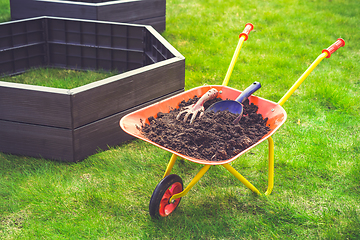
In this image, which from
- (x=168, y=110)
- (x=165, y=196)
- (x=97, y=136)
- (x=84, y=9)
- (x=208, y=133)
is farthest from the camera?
(x=84, y=9)

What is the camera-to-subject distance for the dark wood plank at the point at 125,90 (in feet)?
9.71

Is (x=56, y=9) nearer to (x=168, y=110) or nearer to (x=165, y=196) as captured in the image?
(x=168, y=110)

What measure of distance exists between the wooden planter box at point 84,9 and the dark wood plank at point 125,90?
2.28 m

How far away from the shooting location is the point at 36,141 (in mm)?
3080

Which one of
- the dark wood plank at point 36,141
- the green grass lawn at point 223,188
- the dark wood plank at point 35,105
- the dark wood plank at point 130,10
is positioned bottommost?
the green grass lawn at point 223,188

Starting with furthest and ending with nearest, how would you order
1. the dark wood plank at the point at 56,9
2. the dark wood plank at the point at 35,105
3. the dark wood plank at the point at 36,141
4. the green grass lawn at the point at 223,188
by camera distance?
the dark wood plank at the point at 56,9
the dark wood plank at the point at 36,141
the dark wood plank at the point at 35,105
the green grass lawn at the point at 223,188

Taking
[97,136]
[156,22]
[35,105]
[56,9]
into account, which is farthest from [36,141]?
[156,22]

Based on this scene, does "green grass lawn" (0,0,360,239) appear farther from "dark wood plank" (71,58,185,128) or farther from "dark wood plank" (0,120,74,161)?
"dark wood plank" (71,58,185,128)

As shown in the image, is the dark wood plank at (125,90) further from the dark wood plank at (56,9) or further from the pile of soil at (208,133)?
the dark wood plank at (56,9)

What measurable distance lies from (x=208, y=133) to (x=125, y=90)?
1.16 m

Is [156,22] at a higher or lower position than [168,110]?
higher

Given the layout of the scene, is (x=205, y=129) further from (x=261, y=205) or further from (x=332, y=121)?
(x=332, y=121)

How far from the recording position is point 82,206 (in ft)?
8.71

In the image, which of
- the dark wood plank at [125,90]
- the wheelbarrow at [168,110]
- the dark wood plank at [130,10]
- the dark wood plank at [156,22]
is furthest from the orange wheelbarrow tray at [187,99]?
the dark wood plank at [156,22]
